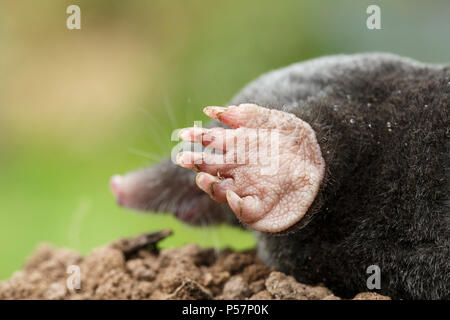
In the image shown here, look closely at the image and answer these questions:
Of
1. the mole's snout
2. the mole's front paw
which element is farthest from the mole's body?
the mole's snout

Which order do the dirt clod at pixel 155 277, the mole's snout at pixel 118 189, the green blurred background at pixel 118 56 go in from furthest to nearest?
the green blurred background at pixel 118 56
the mole's snout at pixel 118 189
the dirt clod at pixel 155 277

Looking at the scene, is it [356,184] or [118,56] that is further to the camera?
[118,56]

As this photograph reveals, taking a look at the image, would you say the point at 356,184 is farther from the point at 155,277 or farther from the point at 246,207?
the point at 155,277

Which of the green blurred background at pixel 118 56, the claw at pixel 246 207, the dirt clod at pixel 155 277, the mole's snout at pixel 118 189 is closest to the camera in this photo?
the claw at pixel 246 207

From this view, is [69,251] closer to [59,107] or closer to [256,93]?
[256,93]

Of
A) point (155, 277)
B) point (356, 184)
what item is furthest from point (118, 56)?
point (356, 184)

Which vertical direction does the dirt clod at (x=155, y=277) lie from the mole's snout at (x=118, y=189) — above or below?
below

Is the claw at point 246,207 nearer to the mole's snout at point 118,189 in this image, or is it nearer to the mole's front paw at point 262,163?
the mole's front paw at point 262,163

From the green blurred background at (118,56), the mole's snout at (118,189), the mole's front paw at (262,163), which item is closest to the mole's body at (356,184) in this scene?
the mole's front paw at (262,163)
